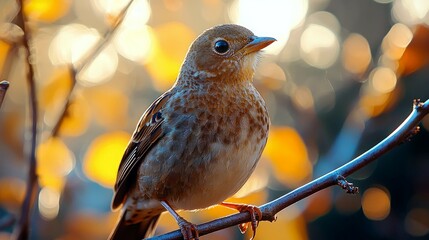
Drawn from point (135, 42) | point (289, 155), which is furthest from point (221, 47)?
point (135, 42)

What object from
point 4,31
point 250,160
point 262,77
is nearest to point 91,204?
point 262,77

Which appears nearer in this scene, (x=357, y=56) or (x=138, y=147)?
(x=138, y=147)

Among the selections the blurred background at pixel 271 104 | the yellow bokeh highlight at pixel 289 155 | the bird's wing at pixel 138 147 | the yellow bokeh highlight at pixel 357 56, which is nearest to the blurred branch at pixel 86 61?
the blurred background at pixel 271 104

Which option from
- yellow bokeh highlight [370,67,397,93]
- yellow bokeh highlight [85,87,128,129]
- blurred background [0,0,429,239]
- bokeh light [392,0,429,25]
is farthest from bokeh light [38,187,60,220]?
bokeh light [392,0,429,25]

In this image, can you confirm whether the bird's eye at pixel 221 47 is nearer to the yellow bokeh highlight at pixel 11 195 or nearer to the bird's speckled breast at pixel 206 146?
the bird's speckled breast at pixel 206 146

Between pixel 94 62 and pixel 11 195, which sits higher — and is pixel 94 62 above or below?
above

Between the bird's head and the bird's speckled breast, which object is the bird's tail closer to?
the bird's speckled breast

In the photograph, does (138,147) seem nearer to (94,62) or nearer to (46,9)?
(46,9)
